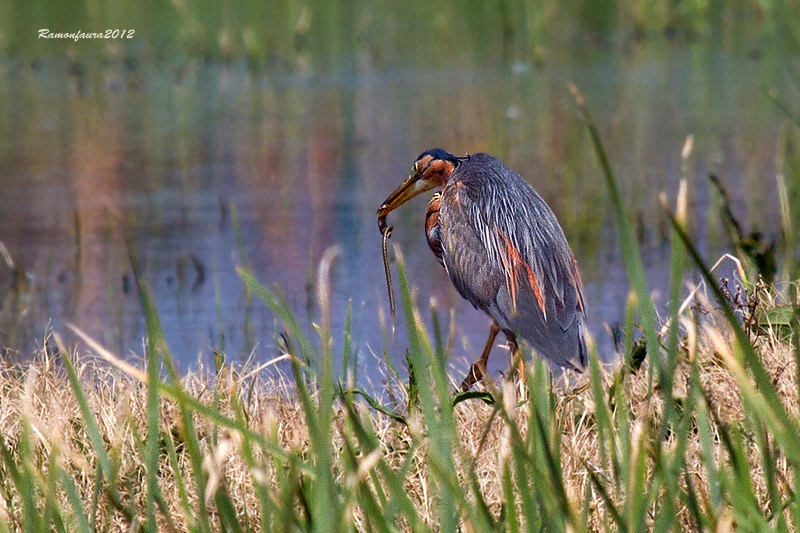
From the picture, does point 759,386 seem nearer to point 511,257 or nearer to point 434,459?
point 434,459

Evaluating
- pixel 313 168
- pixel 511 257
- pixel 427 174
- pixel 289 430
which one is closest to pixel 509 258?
pixel 511 257

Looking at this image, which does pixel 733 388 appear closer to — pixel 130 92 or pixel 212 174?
pixel 212 174

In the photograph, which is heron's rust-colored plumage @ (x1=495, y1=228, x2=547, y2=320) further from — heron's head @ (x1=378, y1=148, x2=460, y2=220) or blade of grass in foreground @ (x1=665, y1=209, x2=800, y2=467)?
blade of grass in foreground @ (x1=665, y1=209, x2=800, y2=467)

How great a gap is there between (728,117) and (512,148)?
196 cm

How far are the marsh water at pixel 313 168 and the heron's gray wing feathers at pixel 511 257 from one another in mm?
301

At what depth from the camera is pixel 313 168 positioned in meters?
8.81

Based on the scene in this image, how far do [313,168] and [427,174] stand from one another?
15.1 feet

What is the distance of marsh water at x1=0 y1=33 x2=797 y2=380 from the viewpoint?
5.58m


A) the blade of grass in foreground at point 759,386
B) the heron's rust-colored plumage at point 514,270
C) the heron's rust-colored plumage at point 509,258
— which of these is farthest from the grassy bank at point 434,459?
the heron's rust-colored plumage at point 514,270

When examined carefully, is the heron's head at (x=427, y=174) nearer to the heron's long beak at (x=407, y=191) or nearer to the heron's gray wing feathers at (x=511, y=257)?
the heron's long beak at (x=407, y=191)

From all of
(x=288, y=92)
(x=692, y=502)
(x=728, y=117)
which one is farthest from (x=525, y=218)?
(x=288, y=92)

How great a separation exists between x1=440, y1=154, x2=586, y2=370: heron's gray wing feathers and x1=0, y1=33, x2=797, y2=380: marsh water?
→ 0.30 metres

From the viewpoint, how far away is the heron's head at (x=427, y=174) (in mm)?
4238

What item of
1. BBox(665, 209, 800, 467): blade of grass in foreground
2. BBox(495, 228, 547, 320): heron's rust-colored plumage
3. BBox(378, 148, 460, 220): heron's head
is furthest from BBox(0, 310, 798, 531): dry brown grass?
BBox(378, 148, 460, 220): heron's head
